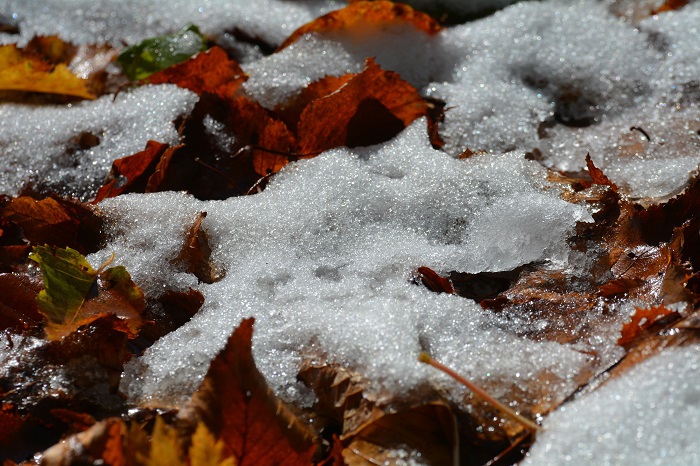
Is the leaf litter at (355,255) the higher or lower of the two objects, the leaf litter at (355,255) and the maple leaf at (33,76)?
the lower

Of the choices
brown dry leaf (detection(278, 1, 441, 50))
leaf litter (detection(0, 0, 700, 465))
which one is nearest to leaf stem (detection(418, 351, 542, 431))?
leaf litter (detection(0, 0, 700, 465))

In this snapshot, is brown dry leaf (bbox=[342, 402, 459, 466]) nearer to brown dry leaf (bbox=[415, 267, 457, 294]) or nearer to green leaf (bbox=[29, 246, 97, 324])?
brown dry leaf (bbox=[415, 267, 457, 294])

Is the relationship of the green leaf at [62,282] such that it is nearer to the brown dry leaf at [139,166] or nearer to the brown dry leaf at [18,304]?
the brown dry leaf at [18,304]

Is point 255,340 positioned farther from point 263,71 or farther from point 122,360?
point 263,71

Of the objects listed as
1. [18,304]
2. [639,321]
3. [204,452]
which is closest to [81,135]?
[18,304]

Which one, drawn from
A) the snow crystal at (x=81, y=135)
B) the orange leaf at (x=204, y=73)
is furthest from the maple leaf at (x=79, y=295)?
the orange leaf at (x=204, y=73)

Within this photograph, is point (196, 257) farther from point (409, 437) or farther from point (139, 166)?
point (409, 437)

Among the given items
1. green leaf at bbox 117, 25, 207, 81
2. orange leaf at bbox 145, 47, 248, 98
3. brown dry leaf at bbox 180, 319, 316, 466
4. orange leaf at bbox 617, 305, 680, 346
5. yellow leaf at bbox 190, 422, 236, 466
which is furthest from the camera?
green leaf at bbox 117, 25, 207, 81
